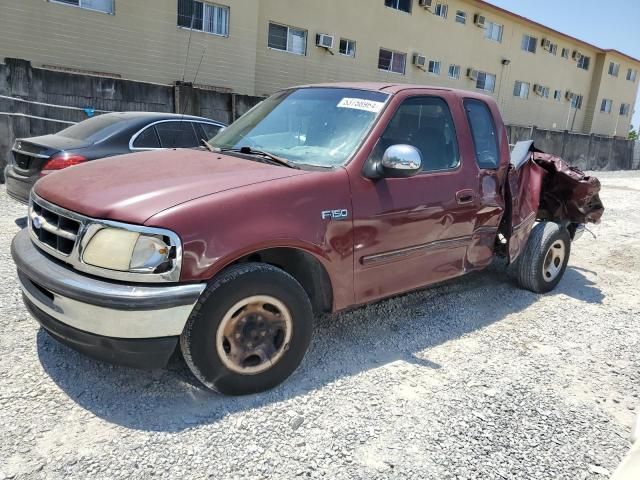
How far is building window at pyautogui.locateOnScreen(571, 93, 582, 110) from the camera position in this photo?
1314 inches

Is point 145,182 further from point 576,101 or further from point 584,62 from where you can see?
point 584,62

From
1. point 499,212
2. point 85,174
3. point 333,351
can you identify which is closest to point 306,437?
point 333,351

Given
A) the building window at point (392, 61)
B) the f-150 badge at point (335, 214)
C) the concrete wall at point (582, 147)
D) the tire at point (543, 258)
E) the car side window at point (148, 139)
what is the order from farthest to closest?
the building window at point (392, 61)
the concrete wall at point (582, 147)
the car side window at point (148, 139)
the tire at point (543, 258)
the f-150 badge at point (335, 214)

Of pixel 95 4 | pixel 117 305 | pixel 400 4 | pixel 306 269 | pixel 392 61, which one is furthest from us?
pixel 392 61

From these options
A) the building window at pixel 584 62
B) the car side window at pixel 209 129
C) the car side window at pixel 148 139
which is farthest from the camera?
the building window at pixel 584 62

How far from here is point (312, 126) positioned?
367 centimetres

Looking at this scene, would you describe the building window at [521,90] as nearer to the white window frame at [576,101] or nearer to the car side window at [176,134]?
the white window frame at [576,101]

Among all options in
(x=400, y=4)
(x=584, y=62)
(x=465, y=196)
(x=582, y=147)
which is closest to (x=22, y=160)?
(x=465, y=196)

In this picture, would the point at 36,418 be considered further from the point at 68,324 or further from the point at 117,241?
the point at 117,241

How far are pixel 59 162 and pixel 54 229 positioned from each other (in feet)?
11.8

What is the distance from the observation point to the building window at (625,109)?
38.1 m

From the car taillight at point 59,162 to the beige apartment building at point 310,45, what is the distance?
2321 mm

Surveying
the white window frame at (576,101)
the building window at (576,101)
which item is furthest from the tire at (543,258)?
the white window frame at (576,101)

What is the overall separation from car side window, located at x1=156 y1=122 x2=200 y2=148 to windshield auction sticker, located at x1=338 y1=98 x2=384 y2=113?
387cm
